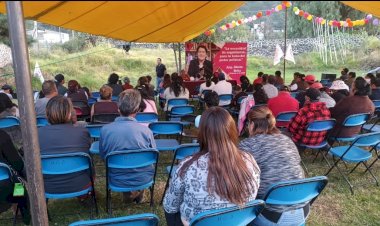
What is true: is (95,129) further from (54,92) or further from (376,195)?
(376,195)

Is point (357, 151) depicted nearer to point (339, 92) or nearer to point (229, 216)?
point (339, 92)

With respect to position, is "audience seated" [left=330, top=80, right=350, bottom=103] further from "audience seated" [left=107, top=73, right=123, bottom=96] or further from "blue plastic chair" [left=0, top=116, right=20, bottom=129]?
"blue plastic chair" [left=0, top=116, right=20, bottom=129]

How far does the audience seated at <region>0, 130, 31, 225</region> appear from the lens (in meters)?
2.87

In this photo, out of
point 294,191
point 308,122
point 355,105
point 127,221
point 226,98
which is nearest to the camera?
point 127,221

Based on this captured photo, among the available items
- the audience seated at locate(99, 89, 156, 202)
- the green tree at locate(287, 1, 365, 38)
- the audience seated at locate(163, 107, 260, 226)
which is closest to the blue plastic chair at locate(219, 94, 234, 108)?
the audience seated at locate(99, 89, 156, 202)

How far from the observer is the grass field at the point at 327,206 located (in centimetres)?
340

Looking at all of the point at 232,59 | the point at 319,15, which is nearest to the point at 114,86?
the point at 232,59

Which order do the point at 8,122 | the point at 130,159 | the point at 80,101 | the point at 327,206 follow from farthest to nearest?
the point at 80,101 → the point at 8,122 → the point at 327,206 → the point at 130,159

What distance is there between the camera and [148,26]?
5793 mm

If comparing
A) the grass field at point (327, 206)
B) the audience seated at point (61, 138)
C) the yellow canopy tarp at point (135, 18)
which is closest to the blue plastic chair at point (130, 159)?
the audience seated at point (61, 138)

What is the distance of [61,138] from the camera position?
3.15 metres

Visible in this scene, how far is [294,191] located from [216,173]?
66 centimetres

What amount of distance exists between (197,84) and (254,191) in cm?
921

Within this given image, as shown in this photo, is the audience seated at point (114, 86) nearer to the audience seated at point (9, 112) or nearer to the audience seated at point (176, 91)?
the audience seated at point (176, 91)
